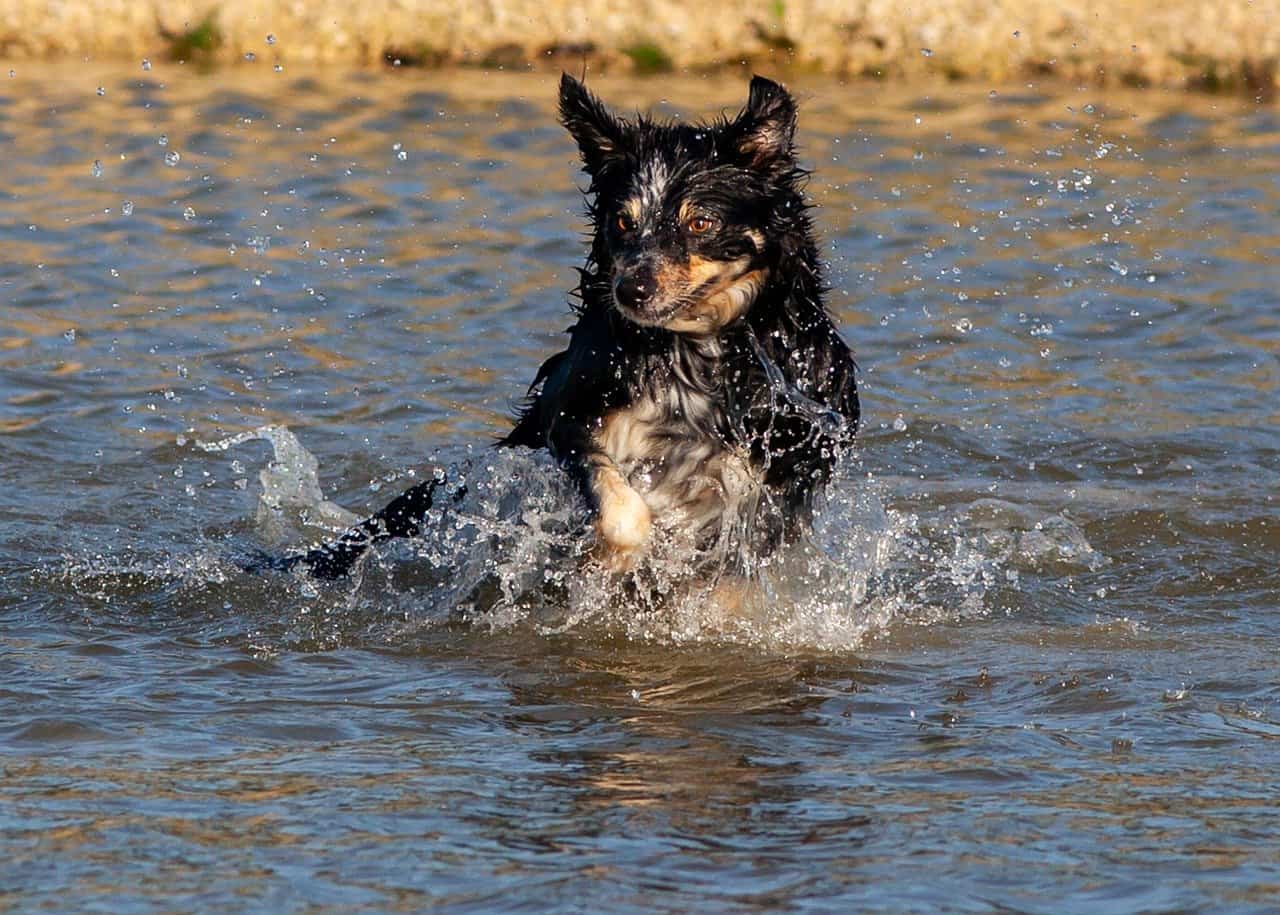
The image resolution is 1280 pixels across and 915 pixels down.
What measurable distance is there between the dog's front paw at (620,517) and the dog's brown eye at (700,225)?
2.41 ft

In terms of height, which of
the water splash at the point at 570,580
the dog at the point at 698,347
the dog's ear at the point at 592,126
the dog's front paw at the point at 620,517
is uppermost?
the dog's ear at the point at 592,126

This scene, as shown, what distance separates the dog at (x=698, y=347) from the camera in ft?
18.2

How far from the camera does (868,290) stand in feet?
33.8

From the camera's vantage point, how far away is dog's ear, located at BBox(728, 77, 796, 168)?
5.57 m

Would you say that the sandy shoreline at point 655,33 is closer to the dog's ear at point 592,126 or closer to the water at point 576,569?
the water at point 576,569

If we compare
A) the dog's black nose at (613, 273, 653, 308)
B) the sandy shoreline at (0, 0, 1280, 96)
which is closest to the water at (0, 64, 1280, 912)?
the dog's black nose at (613, 273, 653, 308)

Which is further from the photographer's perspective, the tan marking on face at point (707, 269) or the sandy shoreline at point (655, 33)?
the sandy shoreline at point (655, 33)

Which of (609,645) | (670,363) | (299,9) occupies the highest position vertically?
(299,9)

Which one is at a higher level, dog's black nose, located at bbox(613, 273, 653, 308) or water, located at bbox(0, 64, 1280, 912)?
dog's black nose, located at bbox(613, 273, 653, 308)

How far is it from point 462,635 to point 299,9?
37.6 ft

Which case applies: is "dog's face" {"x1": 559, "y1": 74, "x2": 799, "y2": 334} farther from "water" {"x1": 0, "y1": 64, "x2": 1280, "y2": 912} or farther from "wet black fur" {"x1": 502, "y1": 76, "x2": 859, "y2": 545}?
"water" {"x1": 0, "y1": 64, "x2": 1280, "y2": 912}

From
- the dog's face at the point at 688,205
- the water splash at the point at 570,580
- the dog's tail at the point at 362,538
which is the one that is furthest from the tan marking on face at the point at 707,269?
the dog's tail at the point at 362,538

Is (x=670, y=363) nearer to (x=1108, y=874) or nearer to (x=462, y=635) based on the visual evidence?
(x=462, y=635)

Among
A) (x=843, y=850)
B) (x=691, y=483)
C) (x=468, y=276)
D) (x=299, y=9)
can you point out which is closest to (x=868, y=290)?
(x=468, y=276)
